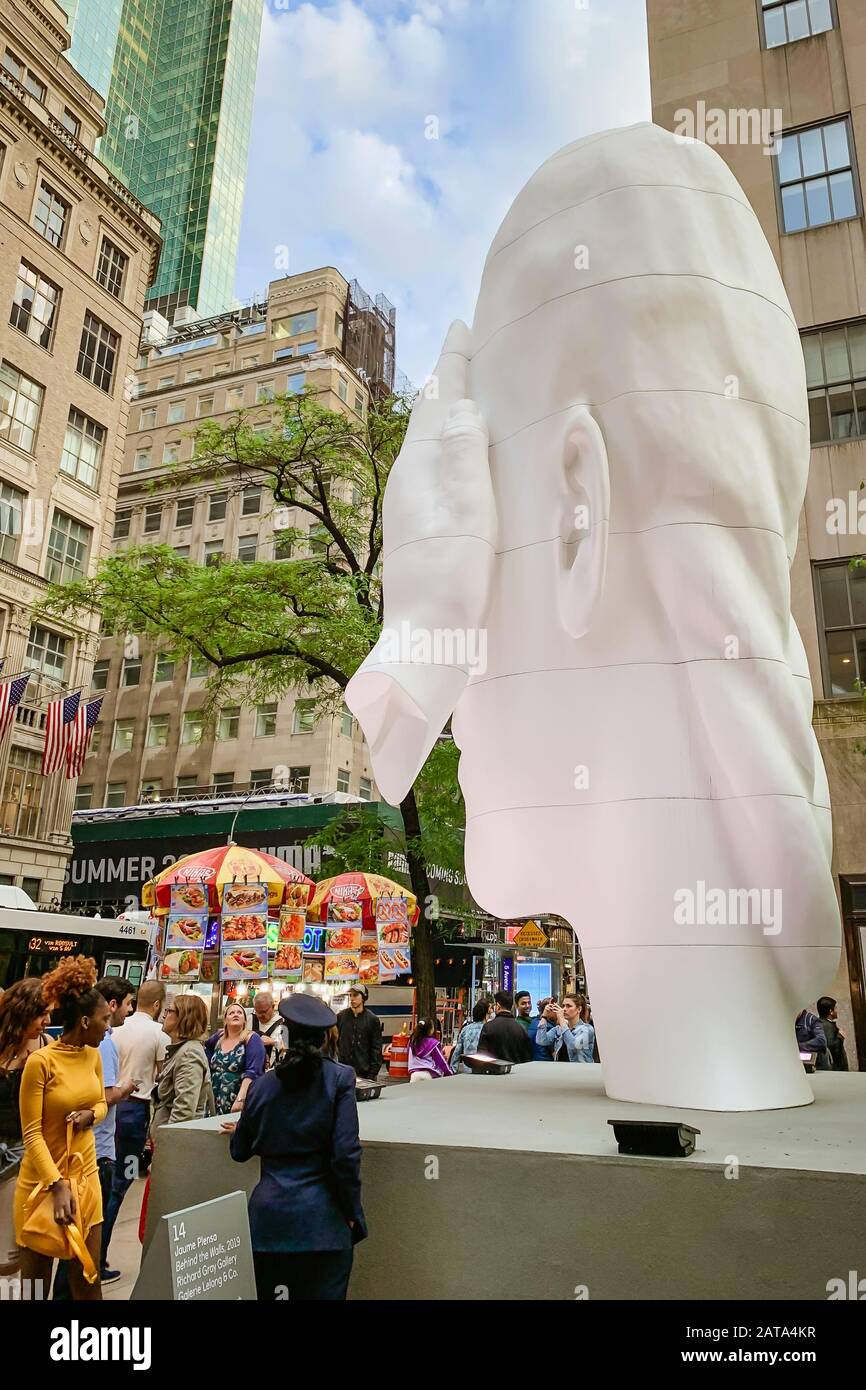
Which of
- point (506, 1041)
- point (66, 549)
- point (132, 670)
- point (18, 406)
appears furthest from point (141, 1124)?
point (132, 670)

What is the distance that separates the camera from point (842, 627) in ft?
49.8

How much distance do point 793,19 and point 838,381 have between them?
7450 millimetres

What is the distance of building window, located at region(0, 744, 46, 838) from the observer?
30766 mm

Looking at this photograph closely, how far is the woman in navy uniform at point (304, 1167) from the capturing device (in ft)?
12.4

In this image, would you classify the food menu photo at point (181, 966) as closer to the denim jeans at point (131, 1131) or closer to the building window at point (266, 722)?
the denim jeans at point (131, 1131)

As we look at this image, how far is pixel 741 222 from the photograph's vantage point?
6.20 metres

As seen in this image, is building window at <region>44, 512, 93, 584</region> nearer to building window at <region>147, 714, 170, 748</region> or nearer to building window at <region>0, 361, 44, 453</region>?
building window at <region>0, 361, 44, 453</region>

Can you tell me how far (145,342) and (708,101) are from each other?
155 ft

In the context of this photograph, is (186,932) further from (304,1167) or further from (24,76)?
(24,76)

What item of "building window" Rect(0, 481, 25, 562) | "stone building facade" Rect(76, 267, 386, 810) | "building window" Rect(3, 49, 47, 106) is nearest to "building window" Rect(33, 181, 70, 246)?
"building window" Rect(3, 49, 47, 106)

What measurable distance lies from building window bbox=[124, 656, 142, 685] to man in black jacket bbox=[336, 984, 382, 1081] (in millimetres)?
34969

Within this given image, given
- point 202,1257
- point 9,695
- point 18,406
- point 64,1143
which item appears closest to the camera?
point 202,1257
